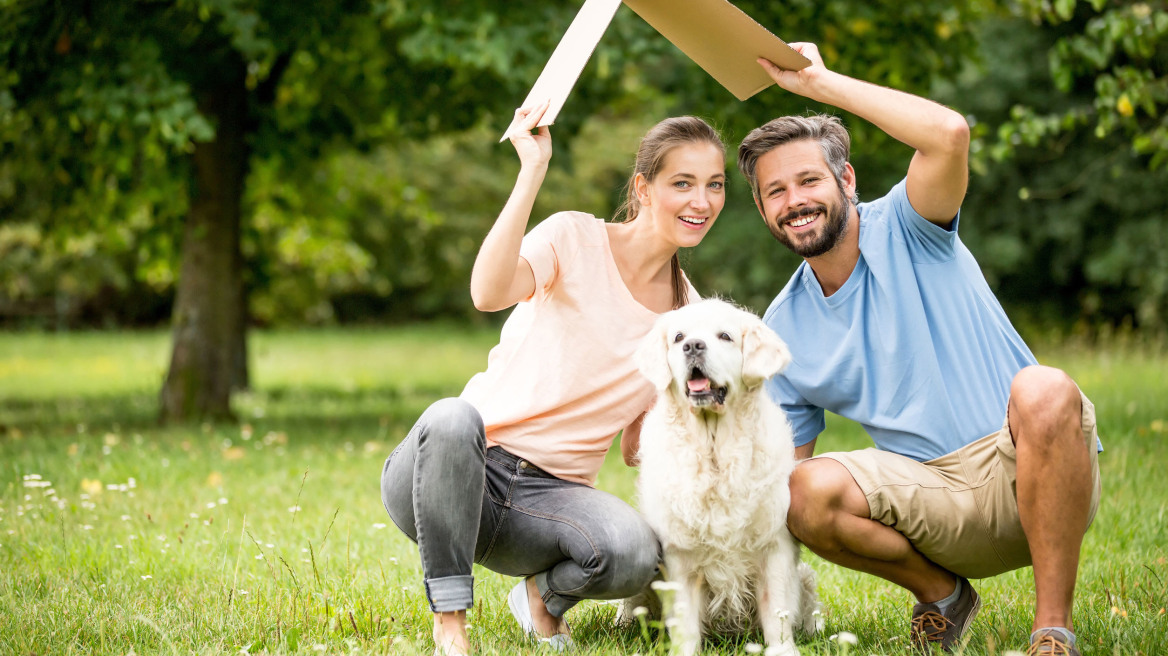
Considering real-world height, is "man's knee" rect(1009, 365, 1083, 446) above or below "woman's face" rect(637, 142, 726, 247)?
below

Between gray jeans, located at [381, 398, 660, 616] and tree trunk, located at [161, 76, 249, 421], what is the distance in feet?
18.6

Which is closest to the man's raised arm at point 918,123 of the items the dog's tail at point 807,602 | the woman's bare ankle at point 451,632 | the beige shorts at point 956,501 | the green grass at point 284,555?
the beige shorts at point 956,501

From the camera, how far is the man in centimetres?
266

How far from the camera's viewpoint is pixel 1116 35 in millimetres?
5129

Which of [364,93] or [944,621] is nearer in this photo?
[944,621]

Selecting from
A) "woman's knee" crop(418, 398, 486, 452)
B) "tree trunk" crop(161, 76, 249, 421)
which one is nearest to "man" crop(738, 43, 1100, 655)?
"woman's knee" crop(418, 398, 486, 452)

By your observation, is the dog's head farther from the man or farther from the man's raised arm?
the man's raised arm

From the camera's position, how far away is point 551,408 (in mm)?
3072

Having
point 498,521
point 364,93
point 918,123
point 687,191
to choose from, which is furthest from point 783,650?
point 364,93

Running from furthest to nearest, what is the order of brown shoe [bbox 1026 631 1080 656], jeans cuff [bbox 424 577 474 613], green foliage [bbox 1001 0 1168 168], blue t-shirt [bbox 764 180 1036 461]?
green foliage [bbox 1001 0 1168 168] < blue t-shirt [bbox 764 180 1036 461] < jeans cuff [bbox 424 577 474 613] < brown shoe [bbox 1026 631 1080 656]

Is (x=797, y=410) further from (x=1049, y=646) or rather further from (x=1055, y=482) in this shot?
(x=1049, y=646)

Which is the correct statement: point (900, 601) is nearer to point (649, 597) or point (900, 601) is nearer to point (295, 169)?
point (649, 597)

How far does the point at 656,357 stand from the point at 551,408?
39 centimetres

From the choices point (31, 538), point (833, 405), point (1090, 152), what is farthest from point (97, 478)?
point (1090, 152)
